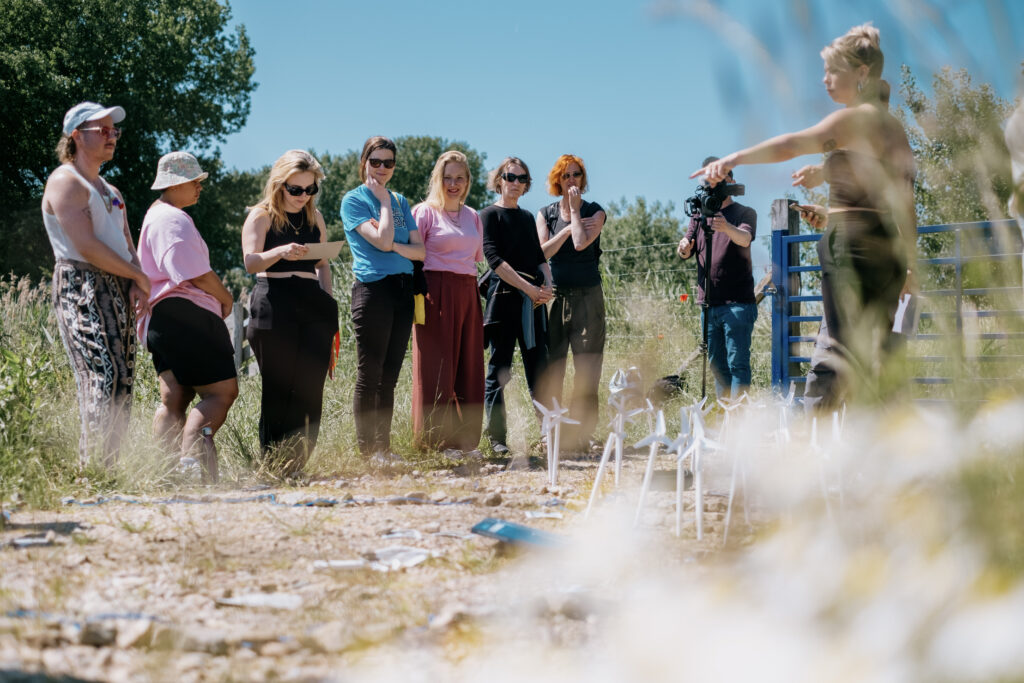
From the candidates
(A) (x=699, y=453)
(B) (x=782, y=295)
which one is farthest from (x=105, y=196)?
(B) (x=782, y=295)

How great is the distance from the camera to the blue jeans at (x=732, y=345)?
6.02 meters

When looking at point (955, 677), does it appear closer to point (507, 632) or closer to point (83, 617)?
point (507, 632)

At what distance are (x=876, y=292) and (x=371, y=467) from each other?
312cm

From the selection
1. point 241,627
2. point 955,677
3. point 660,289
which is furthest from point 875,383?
point 660,289

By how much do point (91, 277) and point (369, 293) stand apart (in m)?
1.48

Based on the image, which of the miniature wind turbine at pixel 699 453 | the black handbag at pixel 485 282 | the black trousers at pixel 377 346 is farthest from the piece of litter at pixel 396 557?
the black handbag at pixel 485 282

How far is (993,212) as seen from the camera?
1222 mm

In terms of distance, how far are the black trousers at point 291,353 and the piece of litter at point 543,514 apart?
169 centimetres

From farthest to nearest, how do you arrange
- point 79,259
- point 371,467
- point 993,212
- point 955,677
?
point 371,467, point 79,259, point 993,212, point 955,677

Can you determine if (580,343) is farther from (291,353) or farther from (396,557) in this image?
(396,557)

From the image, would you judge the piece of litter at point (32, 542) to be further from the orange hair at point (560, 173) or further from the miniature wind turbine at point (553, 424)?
the orange hair at point (560, 173)

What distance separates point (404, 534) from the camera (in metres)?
3.22

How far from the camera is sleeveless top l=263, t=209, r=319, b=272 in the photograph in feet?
16.3

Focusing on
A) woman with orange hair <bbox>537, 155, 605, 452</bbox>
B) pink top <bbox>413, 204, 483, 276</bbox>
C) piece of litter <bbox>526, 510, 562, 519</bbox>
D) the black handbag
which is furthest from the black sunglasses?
piece of litter <bbox>526, 510, 562, 519</bbox>
